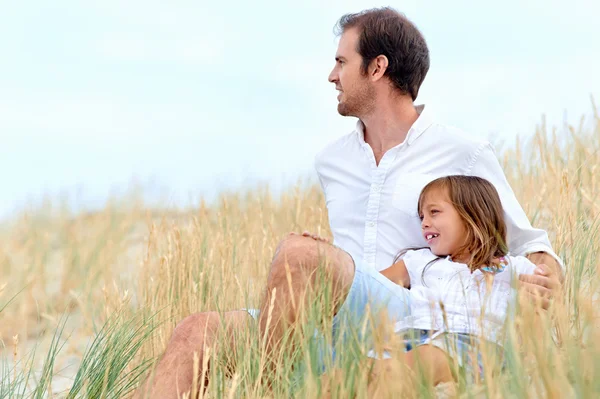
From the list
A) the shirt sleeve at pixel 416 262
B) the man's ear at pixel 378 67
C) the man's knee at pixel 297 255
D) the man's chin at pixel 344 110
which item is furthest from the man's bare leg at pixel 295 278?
the man's ear at pixel 378 67

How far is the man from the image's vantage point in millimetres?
2457

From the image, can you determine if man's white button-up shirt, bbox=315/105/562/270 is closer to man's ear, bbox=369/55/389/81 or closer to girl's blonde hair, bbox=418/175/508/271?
girl's blonde hair, bbox=418/175/508/271

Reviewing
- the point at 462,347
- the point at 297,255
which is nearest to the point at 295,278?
the point at 297,255

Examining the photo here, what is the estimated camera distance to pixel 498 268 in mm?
2617

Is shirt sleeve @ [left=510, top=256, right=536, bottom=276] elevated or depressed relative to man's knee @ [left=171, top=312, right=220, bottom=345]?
elevated

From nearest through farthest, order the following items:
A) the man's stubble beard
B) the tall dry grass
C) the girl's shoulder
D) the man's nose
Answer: the tall dry grass → the girl's shoulder → the man's stubble beard → the man's nose

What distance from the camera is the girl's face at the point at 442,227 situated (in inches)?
108

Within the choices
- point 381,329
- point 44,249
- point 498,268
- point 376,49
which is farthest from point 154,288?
point 44,249

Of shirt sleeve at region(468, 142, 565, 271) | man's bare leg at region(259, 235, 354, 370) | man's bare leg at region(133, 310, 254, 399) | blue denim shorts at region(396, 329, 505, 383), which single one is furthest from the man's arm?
man's bare leg at region(133, 310, 254, 399)

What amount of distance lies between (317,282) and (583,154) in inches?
144

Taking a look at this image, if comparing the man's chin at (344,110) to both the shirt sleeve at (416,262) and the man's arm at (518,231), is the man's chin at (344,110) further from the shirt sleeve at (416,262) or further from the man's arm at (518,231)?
the shirt sleeve at (416,262)

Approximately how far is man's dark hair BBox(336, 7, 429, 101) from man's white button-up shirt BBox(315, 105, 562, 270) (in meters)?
0.18

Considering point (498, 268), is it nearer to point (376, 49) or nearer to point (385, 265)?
point (385, 265)

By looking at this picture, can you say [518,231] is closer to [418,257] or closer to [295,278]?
[418,257]
